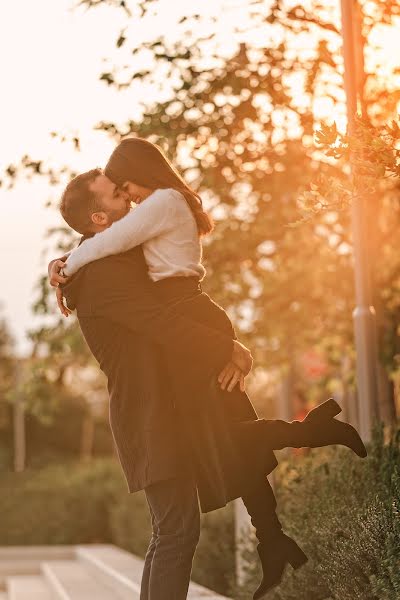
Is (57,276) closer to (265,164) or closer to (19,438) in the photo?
(265,164)

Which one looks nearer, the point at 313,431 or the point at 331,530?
the point at 313,431

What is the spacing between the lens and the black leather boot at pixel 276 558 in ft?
19.9

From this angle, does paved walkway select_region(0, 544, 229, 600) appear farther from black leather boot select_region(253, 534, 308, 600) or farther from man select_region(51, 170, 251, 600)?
man select_region(51, 170, 251, 600)

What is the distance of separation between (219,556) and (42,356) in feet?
22.4

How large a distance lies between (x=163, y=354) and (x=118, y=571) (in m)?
7.11

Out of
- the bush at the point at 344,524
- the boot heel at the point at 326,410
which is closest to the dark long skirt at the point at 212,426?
the boot heel at the point at 326,410

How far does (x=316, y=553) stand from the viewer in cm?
759

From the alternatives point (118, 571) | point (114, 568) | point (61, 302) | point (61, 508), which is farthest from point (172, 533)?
point (61, 508)

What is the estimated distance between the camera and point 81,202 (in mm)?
5887

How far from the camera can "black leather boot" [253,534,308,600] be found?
6.05 m

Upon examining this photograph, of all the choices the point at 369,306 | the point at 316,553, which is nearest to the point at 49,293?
the point at 369,306

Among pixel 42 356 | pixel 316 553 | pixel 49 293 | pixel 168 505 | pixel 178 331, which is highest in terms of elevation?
pixel 178 331

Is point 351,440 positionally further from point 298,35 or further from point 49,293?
point 49,293

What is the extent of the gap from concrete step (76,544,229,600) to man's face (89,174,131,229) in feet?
12.6
